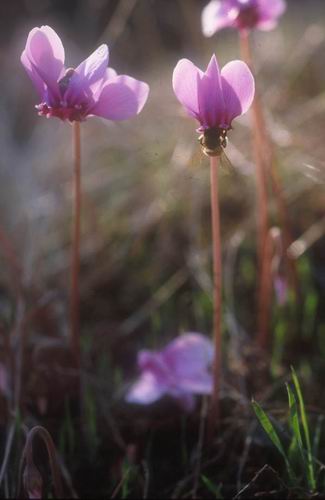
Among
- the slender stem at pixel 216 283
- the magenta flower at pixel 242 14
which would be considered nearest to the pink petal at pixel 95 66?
the slender stem at pixel 216 283

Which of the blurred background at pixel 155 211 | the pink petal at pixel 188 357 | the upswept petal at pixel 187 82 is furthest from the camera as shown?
the blurred background at pixel 155 211

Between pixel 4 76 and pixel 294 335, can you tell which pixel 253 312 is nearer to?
pixel 294 335

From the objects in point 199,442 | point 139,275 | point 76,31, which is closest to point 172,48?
point 76,31

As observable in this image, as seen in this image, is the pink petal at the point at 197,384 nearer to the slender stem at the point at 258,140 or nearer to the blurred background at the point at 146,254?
the blurred background at the point at 146,254

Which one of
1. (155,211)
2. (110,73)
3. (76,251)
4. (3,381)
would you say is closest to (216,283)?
(76,251)

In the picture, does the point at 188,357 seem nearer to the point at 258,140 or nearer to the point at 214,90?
the point at 258,140
